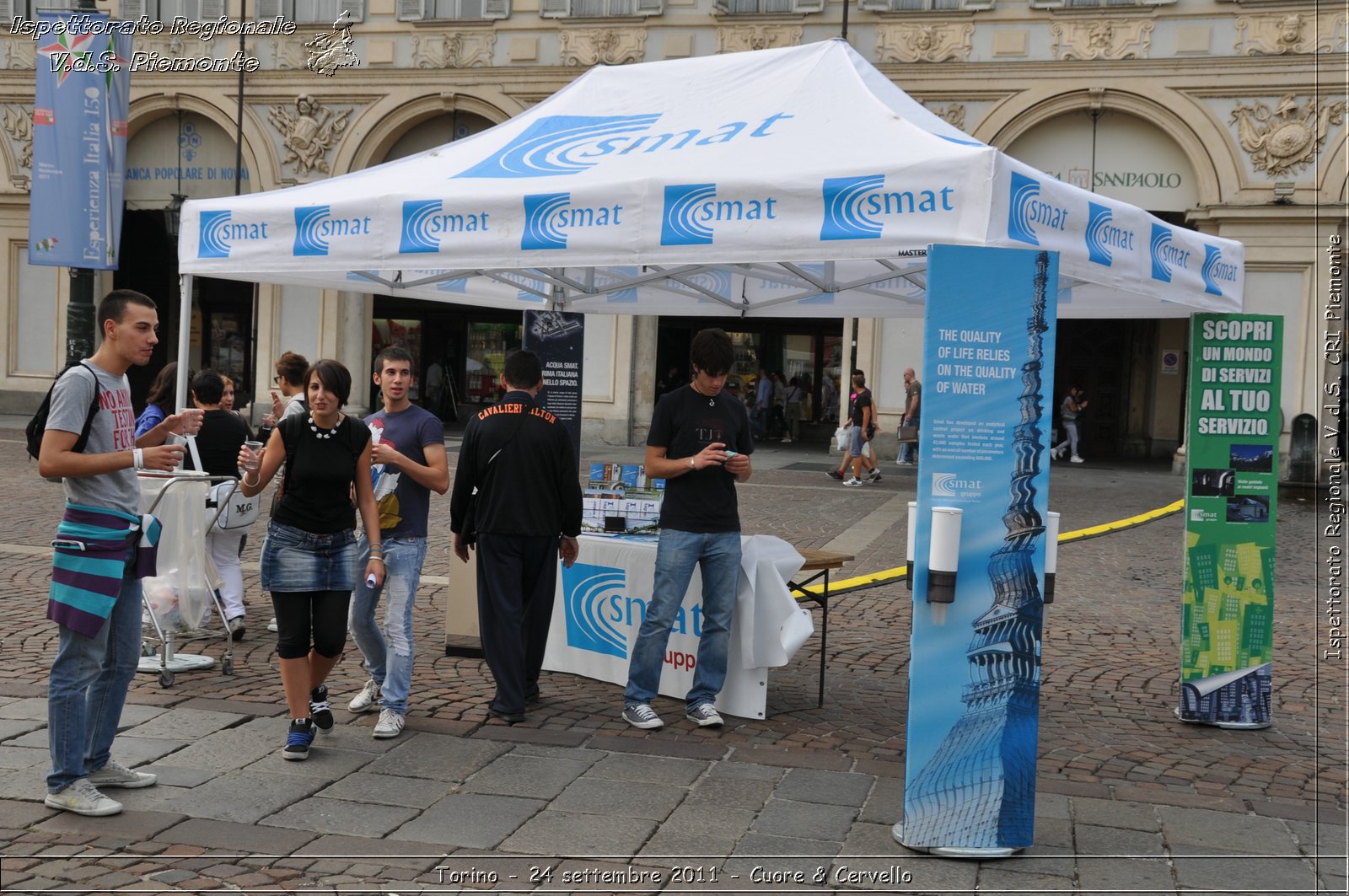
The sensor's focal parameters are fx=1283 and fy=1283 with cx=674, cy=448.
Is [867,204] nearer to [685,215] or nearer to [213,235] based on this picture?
[685,215]

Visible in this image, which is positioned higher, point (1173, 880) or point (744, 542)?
point (744, 542)

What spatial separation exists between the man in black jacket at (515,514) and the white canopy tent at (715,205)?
730 millimetres

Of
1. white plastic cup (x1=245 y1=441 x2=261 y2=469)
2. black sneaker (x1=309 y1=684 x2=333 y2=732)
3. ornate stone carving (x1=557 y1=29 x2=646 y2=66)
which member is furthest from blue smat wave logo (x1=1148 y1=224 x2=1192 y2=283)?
ornate stone carving (x1=557 y1=29 x2=646 y2=66)

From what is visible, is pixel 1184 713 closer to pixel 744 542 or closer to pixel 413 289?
pixel 744 542

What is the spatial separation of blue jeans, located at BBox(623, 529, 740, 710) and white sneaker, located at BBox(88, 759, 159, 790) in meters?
2.18

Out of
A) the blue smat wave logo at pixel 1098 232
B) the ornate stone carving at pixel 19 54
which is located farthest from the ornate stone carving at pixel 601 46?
the blue smat wave logo at pixel 1098 232

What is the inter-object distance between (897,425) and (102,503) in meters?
19.2

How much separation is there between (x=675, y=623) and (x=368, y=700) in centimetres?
160

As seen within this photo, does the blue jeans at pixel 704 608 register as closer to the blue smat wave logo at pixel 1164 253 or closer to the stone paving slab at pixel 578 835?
the stone paving slab at pixel 578 835

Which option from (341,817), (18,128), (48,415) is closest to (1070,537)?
(341,817)

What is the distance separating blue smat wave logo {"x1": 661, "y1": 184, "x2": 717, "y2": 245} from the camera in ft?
17.5

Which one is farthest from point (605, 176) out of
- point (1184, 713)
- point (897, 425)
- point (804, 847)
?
point (897, 425)

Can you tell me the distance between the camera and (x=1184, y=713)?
6480 mm

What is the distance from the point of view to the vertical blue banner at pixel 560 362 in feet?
25.9
